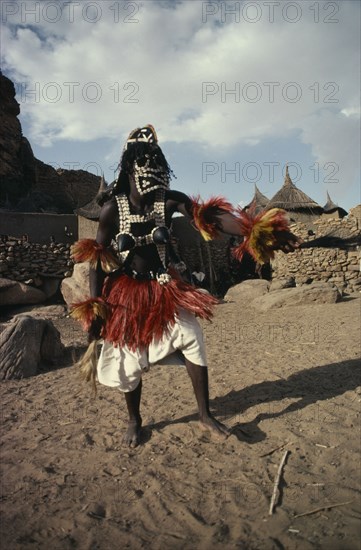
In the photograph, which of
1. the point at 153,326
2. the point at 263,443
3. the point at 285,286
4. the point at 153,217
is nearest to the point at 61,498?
the point at 153,326

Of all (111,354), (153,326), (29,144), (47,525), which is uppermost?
(29,144)

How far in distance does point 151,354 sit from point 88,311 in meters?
0.52

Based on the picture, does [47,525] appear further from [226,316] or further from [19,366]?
[226,316]

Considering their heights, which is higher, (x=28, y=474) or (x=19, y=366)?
(x=19, y=366)

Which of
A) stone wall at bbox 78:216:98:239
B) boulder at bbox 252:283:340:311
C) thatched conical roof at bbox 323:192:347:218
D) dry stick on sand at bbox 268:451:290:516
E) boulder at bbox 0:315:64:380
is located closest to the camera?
dry stick on sand at bbox 268:451:290:516

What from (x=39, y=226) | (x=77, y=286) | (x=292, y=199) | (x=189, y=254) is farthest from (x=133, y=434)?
(x=292, y=199)

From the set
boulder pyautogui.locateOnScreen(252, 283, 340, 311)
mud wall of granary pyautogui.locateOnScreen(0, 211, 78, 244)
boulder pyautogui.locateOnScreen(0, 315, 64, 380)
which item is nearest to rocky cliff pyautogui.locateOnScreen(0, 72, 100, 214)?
mud wall of granary pyautogui.locateOnScreen(0, 211, 78, 244)

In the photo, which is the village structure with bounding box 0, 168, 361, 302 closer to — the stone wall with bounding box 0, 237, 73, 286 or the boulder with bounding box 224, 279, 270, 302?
the stone wall with bounding box 0, 237, 73, 286

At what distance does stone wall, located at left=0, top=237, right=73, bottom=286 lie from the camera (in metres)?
11.2

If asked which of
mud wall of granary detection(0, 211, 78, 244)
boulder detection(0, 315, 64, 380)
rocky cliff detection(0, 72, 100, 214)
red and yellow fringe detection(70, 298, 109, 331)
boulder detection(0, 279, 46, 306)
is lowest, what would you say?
boulder detection(0, 315, 64, 380)

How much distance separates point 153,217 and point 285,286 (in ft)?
29.8

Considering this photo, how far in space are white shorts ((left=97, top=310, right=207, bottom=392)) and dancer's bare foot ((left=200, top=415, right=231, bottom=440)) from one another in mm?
407

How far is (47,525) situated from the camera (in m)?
1.96

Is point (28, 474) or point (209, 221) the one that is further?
point (209, 221)
